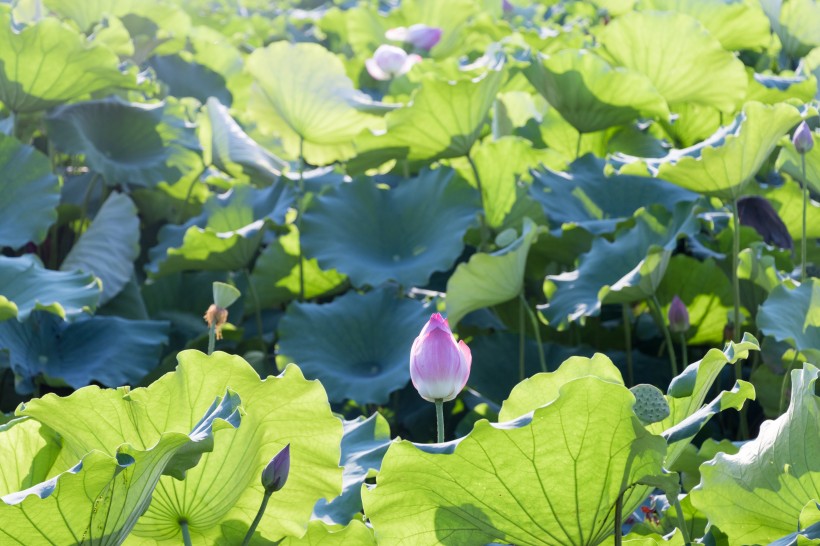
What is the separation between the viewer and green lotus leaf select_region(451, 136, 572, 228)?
2.11m

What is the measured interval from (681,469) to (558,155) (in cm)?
98

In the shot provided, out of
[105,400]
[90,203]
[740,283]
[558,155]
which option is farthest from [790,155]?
[90,203]

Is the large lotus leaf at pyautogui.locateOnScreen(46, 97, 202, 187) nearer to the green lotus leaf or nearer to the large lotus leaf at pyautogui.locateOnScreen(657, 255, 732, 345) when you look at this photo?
the green lotus leaf

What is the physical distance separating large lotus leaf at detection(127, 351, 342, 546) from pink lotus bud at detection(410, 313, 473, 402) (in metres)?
0.09

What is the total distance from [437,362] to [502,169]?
1.13m

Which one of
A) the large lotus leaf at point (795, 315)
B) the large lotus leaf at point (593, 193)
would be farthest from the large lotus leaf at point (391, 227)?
the large lotus leaf at point (795, 315)

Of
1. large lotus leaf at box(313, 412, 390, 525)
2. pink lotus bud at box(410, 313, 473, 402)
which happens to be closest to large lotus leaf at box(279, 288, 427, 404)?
large lotus leaf at box(313, 412, 390, 525)

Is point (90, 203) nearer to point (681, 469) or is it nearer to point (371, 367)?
point (371, 367)

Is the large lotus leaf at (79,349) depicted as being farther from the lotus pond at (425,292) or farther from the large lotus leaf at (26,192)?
the large lotus leaf at (26,192)

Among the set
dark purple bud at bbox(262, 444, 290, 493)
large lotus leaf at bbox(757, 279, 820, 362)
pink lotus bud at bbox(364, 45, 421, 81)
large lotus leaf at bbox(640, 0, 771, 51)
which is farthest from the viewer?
pink lotus bud at bbox(364, 45, 421, 81)

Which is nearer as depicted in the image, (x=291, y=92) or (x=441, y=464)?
(x=441, y=464)

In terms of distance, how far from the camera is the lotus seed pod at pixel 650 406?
37.1 inches

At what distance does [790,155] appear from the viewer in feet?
5.45

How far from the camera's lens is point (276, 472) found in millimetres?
928
